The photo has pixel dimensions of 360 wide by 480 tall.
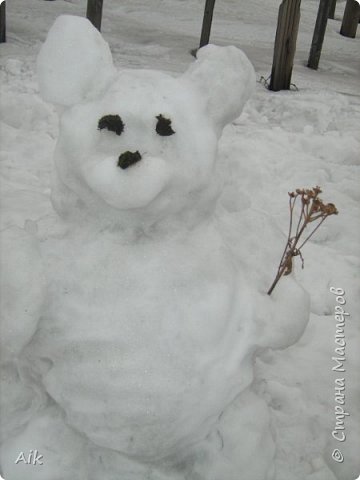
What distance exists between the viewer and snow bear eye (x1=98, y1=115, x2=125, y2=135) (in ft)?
4.30

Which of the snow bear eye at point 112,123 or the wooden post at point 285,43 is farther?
the wooden post at point 285,43

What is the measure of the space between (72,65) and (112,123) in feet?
0.68

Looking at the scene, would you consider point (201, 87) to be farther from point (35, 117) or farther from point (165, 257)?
point (35, 117)

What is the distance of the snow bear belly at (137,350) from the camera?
1.39m

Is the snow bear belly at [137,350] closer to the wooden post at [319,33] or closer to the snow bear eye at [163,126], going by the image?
the snow bear eye at [163,126]

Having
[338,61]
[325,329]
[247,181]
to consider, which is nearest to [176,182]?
[325,329]

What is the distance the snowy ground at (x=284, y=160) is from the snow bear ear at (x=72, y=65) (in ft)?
1.26

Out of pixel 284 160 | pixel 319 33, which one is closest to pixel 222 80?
pixel 284 160

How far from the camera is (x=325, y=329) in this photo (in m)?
2.18

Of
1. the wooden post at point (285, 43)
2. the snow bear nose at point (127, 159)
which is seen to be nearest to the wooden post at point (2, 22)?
the wooden post at point (285, 43)

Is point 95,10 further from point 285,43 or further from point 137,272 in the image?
point 137,272

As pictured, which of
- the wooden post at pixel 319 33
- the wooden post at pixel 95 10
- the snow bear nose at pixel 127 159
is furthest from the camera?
the wooden post at pixel 319 33

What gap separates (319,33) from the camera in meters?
5.11

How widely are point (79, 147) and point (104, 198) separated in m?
0.15
